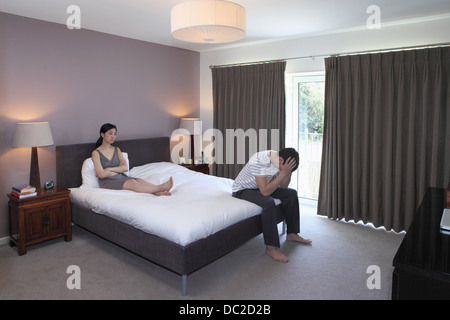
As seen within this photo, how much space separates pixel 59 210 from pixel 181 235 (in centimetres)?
171

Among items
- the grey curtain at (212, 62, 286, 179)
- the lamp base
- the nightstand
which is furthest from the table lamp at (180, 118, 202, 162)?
the lamp base

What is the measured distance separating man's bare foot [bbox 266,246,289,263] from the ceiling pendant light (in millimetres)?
2017

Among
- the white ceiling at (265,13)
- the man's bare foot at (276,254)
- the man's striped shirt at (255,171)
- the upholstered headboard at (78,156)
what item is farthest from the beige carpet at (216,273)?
the white ceiling at (265,13)

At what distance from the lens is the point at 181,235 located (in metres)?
2.53

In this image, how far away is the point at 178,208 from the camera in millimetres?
2912

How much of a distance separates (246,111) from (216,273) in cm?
281

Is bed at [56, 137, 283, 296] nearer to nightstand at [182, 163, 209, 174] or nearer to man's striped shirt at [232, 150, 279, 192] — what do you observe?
man's striped shirt at [232, 150, 279, 192]

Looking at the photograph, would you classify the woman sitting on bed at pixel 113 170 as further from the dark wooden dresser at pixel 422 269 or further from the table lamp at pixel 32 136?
the dark wooden dresser at pixel 422 269

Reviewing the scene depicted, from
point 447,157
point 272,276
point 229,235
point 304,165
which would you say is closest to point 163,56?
point 304,165

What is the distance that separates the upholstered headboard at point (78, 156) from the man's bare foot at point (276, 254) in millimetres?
2338

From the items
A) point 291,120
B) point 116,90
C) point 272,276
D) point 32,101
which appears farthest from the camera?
point 291,120

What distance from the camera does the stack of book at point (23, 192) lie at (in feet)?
10.6

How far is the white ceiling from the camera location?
306 centimetres

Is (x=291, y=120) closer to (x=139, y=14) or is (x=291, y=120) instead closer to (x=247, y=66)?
(x=247, y=66)
